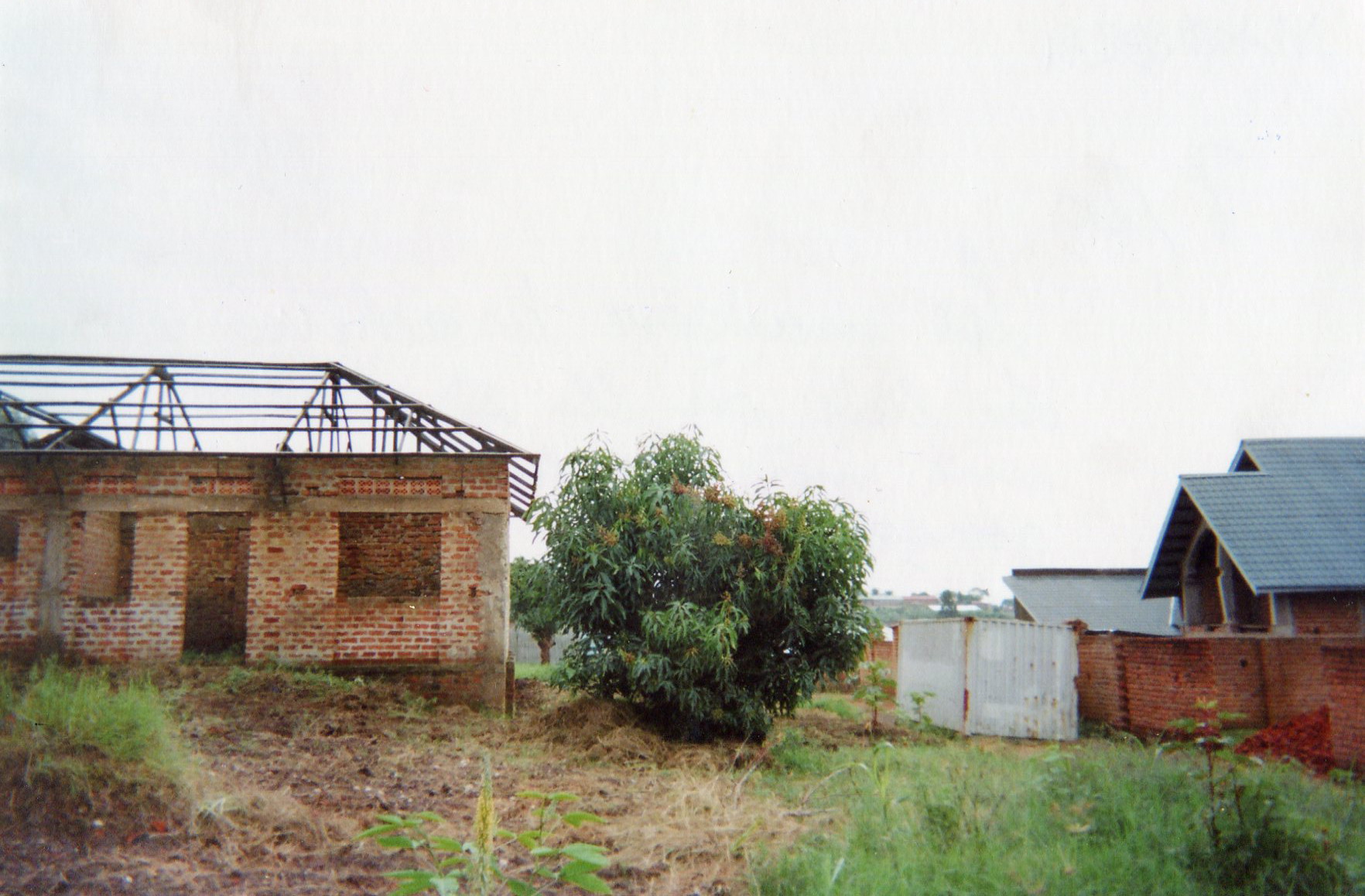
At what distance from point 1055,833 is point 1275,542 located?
999cm

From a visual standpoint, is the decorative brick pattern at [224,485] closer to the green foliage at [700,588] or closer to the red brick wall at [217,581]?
the red brick wall at [217,581]

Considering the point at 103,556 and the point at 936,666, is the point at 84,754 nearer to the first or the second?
the point at 103,556

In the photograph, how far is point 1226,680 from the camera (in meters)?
10.8

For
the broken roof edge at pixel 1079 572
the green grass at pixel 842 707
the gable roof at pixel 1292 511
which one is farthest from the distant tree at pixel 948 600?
the gable roof at pixel 1292 511

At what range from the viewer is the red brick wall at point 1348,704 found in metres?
6.85

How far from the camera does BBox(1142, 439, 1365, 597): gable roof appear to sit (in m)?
12.0

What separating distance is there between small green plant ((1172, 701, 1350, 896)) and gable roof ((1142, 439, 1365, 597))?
876 centimetres

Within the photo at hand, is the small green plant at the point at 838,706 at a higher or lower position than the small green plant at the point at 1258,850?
lower

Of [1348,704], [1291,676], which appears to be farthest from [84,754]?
[1291,676]

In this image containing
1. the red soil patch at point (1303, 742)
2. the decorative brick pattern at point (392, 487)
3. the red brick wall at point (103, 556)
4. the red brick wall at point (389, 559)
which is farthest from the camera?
the red brick wall at point (389, 559)

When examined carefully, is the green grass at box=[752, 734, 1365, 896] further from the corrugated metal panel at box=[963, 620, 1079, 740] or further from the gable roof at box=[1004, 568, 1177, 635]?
the gable roof at box=[1004, 568, 1177, 635]

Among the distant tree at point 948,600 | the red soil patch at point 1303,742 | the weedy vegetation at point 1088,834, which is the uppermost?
the weedy vegetation at point 1088,834

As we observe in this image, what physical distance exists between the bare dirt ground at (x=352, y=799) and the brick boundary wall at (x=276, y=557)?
0.74m

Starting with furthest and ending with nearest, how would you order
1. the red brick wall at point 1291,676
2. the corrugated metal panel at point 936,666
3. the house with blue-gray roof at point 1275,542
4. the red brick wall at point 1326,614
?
the corrugated metal panel at point 936,666
the house with blue-gray roof at point 1275,542
the red brick wall at point 1326,614
the red brick wall at point 1291,676
